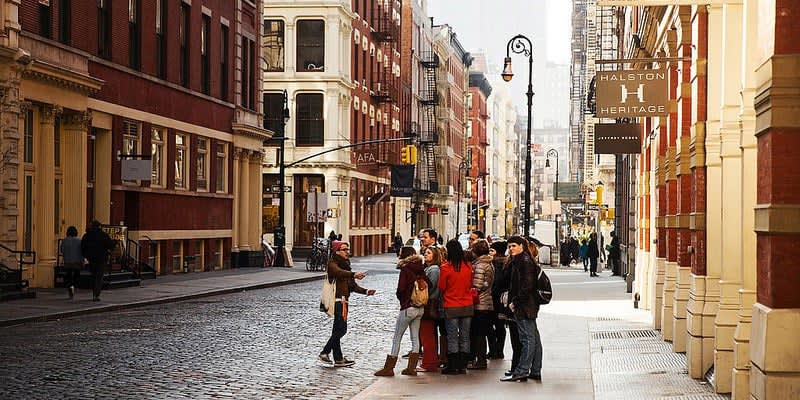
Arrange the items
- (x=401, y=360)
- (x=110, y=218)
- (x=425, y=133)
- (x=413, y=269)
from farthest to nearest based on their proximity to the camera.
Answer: (x=425, y=133), (x=110, y=218), (x=401, y=360), (x=413, y=269)

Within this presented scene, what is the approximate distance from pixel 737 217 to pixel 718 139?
4.15 ft

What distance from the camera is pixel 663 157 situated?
868 inches

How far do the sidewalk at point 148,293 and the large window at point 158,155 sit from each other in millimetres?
3188

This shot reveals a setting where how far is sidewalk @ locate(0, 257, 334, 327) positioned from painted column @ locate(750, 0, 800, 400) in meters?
15.8

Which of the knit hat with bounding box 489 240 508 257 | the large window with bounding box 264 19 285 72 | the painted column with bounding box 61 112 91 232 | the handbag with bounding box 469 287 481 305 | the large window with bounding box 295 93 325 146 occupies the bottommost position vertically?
the handbag with bounding box 469 287 481 305

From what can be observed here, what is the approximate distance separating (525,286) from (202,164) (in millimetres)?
31796

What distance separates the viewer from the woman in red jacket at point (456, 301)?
1616 centimetres

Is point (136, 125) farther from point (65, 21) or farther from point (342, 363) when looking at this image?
point (342, 363)

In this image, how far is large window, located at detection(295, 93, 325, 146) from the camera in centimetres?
6775

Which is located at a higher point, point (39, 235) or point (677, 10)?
point (677, 10)

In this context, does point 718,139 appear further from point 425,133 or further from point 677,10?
point 425,133

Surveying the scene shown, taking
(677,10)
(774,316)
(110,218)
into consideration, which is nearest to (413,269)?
(677,10)

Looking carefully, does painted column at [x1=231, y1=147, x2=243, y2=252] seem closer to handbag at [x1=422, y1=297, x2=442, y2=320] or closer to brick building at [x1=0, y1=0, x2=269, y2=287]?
brick building at [x1=0, y1=0, x2=269, y2=287]

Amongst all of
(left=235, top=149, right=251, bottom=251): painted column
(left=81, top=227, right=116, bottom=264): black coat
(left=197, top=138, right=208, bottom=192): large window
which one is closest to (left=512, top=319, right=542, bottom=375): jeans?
(left=81, top=227, right=116, bottom=264): black coat
